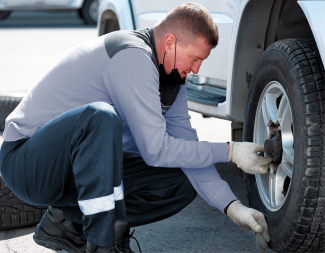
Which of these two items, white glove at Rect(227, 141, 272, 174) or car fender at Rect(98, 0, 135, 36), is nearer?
white glove at Rect(227, 141, 272, 174)

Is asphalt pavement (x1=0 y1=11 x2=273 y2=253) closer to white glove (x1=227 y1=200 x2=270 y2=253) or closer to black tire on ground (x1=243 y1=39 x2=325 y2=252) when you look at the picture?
white glove (x1=227 y1=200 x2=270 y2=253)

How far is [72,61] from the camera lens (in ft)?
6.57

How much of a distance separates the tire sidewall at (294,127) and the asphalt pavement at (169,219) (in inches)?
10.3

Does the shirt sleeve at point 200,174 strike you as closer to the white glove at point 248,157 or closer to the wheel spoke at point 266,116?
the white glove at point 248,157

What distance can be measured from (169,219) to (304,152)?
101cm

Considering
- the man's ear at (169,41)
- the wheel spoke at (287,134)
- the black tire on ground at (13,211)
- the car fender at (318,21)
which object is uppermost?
the car fender at (318,21)

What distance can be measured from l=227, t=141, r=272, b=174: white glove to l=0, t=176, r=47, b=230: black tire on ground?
1028 mm

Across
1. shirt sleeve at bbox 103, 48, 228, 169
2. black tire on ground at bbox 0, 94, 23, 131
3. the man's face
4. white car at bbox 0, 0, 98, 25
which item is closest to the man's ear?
the man's face

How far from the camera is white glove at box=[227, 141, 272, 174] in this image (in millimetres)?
1994

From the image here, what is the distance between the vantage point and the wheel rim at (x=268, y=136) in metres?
1.91

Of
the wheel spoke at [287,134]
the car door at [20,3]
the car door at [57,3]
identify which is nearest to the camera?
the wheel spoke at [287,134]

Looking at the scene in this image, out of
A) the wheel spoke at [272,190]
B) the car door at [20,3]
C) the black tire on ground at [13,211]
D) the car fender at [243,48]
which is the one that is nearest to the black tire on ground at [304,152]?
the wheel spoke at [272,190]

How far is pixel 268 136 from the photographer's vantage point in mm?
2070

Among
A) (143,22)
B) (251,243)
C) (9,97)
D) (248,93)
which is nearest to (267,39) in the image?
(248,93)
